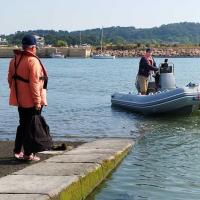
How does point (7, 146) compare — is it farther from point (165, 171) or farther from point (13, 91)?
point (165, 171)

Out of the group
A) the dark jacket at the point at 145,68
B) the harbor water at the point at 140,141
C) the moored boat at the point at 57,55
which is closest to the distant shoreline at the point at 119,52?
the moored boat at the point at 57,55

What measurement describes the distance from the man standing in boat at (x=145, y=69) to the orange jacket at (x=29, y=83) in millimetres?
10264

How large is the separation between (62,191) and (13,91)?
214 centimetres

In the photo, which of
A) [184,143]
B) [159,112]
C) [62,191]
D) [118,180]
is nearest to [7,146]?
[118,180]

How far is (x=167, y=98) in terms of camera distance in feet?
58.0

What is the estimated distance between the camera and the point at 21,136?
8508 millimetres

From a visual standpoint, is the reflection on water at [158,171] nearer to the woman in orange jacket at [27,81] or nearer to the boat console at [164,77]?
the woman in orange jacket at [27,81]

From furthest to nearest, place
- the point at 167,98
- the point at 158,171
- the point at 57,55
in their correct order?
1. the point at 57,55
2. the point at 167,98
3. the point at 158,171

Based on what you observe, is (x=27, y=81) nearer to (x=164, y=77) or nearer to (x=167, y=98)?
(x=167, y=98)

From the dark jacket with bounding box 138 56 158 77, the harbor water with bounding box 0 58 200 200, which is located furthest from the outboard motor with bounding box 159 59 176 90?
the harbor water with bounding box 0 58 200 200

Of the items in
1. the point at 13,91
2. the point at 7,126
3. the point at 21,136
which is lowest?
the point at 7,126

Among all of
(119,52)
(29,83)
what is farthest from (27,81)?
(119,52)

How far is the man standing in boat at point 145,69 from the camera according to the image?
18.3 meters

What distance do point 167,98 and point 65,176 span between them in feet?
35.0
